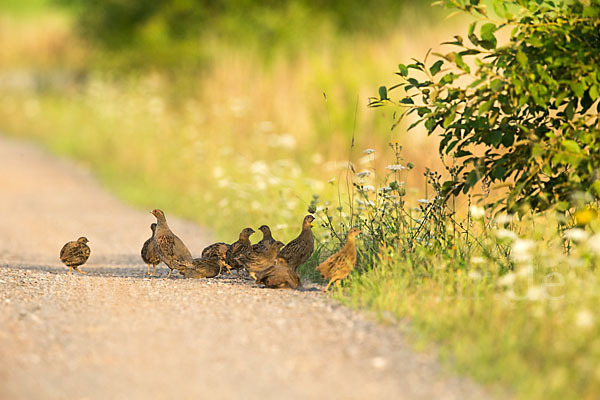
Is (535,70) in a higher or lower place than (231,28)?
lower

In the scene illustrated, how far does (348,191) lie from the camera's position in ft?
22.9

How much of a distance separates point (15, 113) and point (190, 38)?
6405mm

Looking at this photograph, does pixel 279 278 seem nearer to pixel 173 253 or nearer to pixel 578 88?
pixel 173 253

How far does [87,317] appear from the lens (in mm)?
5945

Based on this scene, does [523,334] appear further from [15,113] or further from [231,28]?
[15,113]

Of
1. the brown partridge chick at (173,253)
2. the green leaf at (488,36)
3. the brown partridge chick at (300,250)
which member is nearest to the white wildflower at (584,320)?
the green leaf at (488,36)

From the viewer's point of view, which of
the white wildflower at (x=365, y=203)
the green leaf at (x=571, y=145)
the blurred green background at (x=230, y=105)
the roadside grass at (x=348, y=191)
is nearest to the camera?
the roadside grass at (x=348, y=191)

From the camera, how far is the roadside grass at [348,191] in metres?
4.90

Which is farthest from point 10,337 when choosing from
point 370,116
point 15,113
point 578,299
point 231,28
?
point 15,113

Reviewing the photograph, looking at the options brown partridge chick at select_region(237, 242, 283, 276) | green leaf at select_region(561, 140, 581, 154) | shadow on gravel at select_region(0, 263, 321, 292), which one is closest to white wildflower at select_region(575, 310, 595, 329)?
green leaf at select_region(561, 140, 581, 154)

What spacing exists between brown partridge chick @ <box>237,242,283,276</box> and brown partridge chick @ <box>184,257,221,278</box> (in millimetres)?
337

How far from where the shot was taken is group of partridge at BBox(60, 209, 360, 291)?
22.0ft

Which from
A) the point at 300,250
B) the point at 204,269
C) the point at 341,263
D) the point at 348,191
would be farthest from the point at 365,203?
the point at 204,269

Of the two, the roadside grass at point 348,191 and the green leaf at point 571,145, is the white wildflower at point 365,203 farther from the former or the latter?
the green leaf at point 571,145
